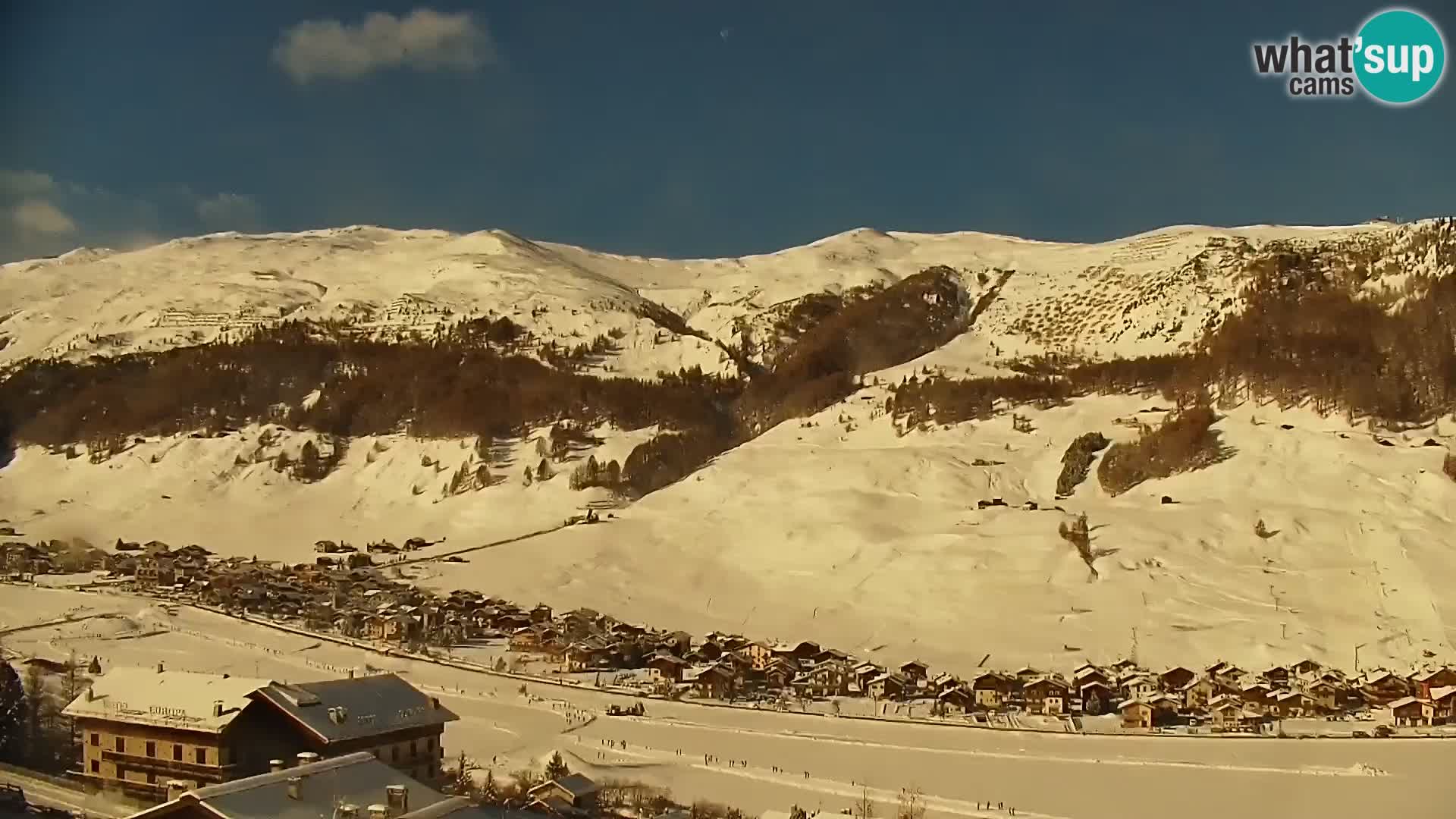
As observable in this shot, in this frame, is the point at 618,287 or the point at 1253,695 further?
the point at 618,287

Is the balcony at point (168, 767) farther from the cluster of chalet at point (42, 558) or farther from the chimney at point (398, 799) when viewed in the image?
the cluster of chalet at point (42, 558)

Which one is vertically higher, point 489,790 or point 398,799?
point 398,799

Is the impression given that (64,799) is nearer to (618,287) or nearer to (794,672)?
(794,672)

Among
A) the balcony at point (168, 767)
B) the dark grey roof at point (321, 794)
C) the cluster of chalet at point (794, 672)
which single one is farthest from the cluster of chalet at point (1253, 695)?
the dark grey roof at point (321, 794)

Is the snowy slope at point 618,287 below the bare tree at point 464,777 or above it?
above

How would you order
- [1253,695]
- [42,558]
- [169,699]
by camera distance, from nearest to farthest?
[169,699]
[1253,695]
[42,558]

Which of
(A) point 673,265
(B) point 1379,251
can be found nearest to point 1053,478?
(B) point 1379,251

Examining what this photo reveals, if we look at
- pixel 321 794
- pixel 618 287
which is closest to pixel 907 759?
pixel 321 794
